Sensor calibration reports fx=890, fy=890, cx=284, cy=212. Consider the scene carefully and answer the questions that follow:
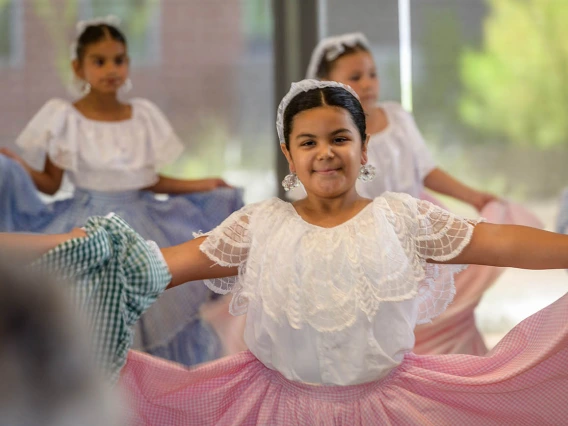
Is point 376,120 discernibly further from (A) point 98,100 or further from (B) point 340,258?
(B) point 340,258

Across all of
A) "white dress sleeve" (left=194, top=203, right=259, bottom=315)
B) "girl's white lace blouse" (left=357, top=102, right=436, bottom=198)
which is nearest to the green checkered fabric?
"white dress sleeve" (left=194, top=203, right=259, bottom=315)

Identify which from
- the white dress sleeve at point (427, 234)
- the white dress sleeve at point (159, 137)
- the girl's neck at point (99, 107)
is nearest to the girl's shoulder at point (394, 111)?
the white dress sleeve at point (159, 137)

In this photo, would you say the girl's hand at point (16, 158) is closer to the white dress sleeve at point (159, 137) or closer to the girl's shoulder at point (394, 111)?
the white dress sleeve at point (159, 137)

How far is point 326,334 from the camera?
1.99 metres

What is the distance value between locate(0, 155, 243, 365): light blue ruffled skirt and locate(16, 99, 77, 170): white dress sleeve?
0.08 m

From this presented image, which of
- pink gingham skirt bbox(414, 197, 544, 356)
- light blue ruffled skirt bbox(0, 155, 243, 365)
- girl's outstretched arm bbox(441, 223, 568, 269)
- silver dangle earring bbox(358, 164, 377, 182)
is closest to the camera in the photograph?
girl's outstretched arm bbox(441, 223, 568, 269)

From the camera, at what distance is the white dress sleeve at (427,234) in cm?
203

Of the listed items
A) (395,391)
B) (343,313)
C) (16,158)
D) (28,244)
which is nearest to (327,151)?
(343,313)

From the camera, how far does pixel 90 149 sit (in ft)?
11.0

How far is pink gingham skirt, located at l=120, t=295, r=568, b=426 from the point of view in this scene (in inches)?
79.3

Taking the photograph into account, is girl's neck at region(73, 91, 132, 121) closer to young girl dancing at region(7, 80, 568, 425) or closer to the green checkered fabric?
young girl dancing at region(7, 80, 568, 425)

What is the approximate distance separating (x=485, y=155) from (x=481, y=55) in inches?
22.0

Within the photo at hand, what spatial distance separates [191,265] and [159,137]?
61.1 inches

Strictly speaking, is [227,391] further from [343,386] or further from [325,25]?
[325,25]
